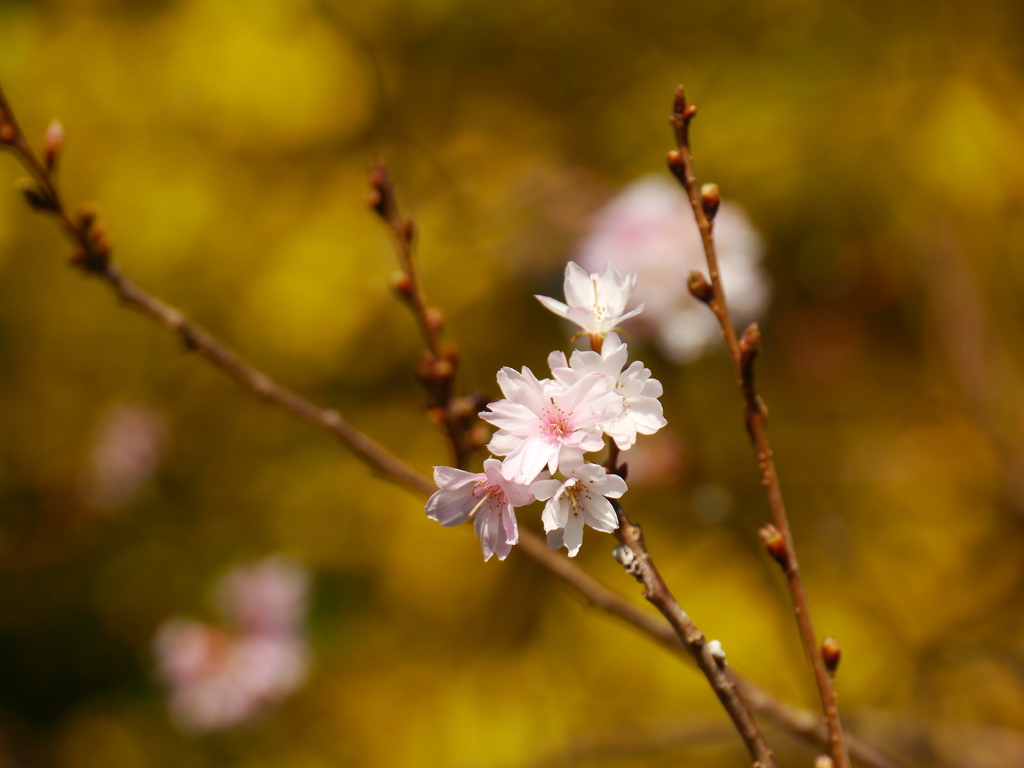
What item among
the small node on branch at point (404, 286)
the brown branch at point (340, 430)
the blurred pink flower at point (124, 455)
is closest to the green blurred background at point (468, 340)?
the blurred pink flower at point (124, 455)

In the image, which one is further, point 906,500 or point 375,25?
point 375,25

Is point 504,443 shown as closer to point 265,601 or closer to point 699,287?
point 699,287

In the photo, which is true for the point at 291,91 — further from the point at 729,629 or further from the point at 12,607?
the point at 729,629

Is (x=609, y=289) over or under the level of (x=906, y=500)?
under

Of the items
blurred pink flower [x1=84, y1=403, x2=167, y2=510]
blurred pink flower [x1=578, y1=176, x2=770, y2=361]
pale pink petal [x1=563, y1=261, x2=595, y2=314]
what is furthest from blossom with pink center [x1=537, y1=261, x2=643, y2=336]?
blurred pink flower [x1=84, y1=403, x2=167, y2=510]

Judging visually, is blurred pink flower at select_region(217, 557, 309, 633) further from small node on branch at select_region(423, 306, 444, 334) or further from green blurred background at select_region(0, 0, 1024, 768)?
small node on branch at select_region(423, 306, 444, 334)

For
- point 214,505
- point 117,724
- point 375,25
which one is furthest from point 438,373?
point 375,25

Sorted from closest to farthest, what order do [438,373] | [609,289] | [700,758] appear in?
[609,289]
[438,373]
[700,758]

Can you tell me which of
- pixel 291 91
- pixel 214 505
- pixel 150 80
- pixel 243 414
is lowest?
pixel 214 505
